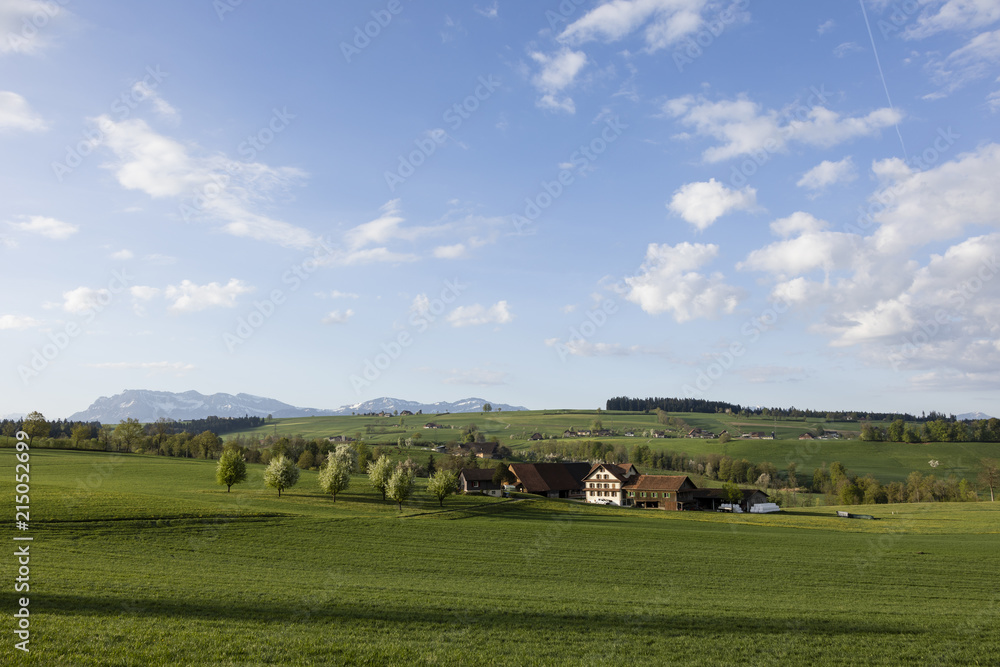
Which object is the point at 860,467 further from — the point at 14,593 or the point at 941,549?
the point at 14,593

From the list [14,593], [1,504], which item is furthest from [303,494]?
[14,593]

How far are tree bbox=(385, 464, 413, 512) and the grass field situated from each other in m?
4.23

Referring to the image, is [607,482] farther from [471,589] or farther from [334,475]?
[471,589]

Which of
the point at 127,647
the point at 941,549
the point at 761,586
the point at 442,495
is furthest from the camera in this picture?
the point at 442,495

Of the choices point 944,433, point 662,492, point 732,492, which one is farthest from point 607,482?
point 944,433

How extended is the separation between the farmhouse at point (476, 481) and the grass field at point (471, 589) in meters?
43.1

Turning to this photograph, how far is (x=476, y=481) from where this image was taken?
4380 inches

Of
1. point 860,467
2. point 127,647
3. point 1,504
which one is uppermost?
point 127,647

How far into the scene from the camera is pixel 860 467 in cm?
15662

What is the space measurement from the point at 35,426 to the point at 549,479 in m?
123

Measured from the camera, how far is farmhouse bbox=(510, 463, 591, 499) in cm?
11388

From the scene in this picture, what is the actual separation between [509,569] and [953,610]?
24497 millimetres

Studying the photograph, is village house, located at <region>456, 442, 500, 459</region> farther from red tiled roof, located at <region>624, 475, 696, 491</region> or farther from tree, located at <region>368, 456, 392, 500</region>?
tree, located at <region>368, 456, 392, 500</region>

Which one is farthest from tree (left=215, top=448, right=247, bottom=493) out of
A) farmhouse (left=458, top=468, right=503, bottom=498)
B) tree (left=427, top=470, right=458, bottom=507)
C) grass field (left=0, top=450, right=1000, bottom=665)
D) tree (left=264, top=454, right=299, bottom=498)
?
farmhouse (left=458, top=468, right=503, bottom=498)
